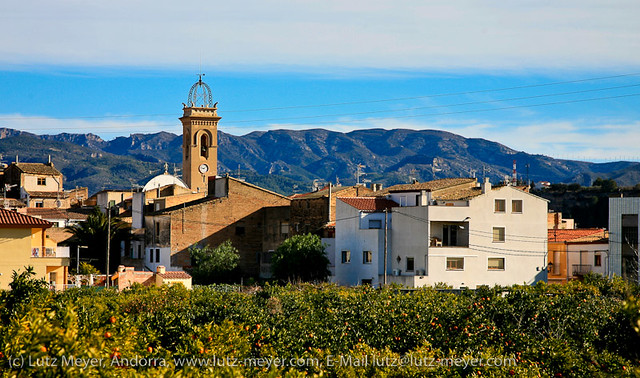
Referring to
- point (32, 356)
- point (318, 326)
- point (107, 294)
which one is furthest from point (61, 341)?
point (107, 294)

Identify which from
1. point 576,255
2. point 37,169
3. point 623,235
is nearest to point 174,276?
point 623,235

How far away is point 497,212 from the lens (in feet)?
178

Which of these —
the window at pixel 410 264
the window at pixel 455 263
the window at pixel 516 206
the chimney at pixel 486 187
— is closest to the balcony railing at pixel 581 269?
the window at pixel 516 206

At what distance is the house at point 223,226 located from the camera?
2408 inches

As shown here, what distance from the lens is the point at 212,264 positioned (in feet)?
194

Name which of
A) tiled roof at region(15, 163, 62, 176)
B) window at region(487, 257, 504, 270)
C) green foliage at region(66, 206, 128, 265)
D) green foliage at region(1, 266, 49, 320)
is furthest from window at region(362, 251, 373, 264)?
tiled roof at region(15, 163, 62, 176)

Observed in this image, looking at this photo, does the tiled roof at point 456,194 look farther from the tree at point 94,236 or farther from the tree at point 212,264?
the tree at point 94,236

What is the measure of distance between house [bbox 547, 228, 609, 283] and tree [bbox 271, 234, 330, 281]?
648 inches

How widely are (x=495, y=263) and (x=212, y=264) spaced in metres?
20.0

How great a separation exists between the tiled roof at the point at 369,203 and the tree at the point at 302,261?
3.32m

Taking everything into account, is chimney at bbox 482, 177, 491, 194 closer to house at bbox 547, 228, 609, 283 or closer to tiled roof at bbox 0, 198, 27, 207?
house at bbox 547, 228, 609, 283

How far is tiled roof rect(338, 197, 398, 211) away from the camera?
5428 centimetres

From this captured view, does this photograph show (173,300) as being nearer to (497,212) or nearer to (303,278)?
(303,278)

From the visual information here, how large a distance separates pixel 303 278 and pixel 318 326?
87.4 ft
